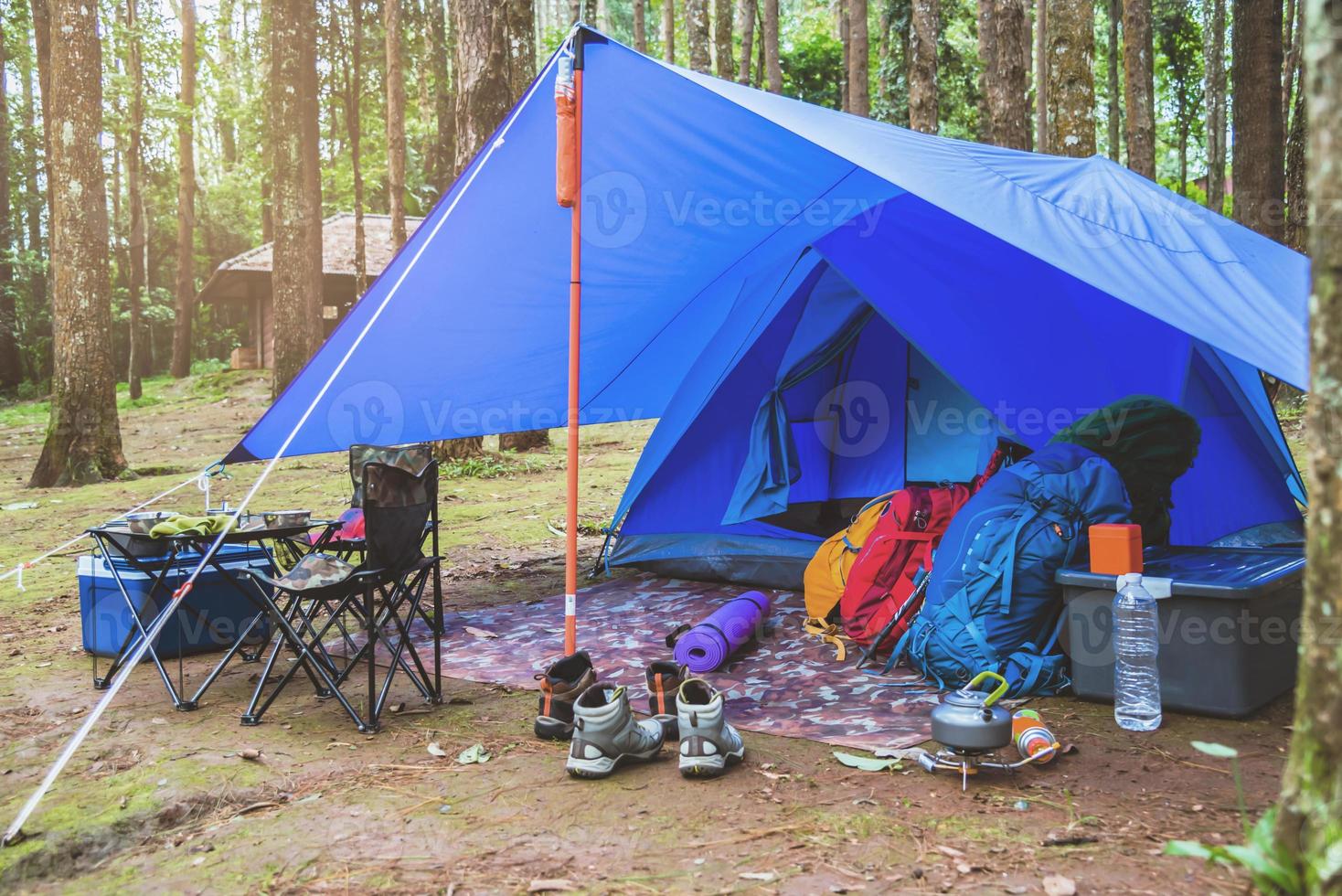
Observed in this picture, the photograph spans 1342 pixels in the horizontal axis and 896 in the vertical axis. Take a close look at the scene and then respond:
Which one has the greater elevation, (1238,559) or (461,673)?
(1238,559)

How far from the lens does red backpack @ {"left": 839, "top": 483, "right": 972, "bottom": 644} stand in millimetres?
4070

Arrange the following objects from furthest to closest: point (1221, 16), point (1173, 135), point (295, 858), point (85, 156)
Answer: point (1173, 135), point (1221, 16), point (85, 156), point (295, 858)

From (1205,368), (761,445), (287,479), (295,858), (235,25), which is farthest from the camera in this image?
(235,25)


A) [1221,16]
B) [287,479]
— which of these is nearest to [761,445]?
[287,479]

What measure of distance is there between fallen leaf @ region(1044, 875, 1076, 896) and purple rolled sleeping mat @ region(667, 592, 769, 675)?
1802 millimetres

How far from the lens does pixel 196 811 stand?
102 inches

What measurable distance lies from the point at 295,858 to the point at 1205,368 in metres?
4.12

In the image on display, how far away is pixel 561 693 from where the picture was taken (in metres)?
3.16

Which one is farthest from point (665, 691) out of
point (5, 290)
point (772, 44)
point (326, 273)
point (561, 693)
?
point (5, 290)

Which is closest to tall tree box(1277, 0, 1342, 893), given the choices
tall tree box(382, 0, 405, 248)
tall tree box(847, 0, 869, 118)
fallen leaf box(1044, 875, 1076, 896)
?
fallen leaf box(1044, 875, 1076, 896)

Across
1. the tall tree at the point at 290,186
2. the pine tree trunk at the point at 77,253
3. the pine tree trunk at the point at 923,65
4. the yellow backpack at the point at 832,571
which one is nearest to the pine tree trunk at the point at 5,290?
the tall tree at the point at 290,186

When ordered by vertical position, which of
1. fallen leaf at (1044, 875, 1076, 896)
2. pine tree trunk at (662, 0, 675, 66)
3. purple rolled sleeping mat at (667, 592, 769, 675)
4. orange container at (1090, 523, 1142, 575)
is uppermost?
pine tree trunk at (662, 0, 675, 66)

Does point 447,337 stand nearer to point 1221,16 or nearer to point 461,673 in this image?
point 461,673

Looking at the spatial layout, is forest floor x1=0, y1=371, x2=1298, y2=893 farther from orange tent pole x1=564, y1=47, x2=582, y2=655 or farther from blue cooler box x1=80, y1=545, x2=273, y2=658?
orange tent pole x1=564, y1=47, x2=582, y2=655
